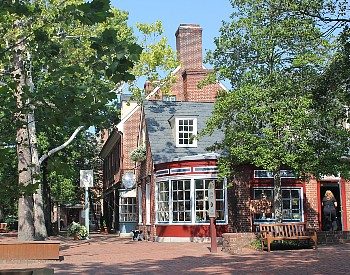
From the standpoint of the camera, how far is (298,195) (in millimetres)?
25016

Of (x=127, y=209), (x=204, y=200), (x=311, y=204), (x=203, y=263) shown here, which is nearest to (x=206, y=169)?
(x=204, y=200)

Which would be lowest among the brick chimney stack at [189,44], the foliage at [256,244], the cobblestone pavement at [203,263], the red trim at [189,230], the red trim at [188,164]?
the cobblestone pavement at [203,263]

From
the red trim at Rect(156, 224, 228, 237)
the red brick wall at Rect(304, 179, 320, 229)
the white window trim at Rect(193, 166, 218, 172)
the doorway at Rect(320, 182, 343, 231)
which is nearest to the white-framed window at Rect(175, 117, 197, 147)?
the white window trim at Rect(193, 166, 218, 172)

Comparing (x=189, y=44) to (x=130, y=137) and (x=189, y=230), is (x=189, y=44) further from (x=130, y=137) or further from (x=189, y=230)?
(x=189, y=230)

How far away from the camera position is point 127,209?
35.1 m

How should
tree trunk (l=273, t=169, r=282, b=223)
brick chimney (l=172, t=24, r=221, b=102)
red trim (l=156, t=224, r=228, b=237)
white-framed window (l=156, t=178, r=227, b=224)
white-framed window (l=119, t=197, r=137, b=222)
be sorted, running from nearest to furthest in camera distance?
tree trunk (l=273, t=169, r=282, b=223) < red trim (l=156, t=224, r=228, b=237) < white-framed window (l=156, t=178, r=227, b=224) < white-framed window (l=119, t=197, r=137, b=222) < brick chimney (l=172, t=24, r=221, b=102)

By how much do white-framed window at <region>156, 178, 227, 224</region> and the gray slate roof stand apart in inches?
52.1

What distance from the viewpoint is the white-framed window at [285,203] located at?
24405mm

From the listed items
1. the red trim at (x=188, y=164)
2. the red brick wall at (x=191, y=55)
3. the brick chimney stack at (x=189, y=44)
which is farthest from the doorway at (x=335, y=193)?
the brick chimney stack at (x=189, y=44)

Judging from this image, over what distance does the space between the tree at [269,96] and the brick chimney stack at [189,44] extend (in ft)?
61.3

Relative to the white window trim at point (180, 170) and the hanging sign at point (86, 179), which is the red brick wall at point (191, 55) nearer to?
the hanging sign at point (86, 179)

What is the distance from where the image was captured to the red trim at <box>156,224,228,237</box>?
955 inches

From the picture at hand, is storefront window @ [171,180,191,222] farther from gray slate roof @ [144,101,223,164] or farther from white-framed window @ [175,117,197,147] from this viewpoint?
white-framed window @ [175,117,197,147]

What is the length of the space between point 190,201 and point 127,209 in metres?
11.2
